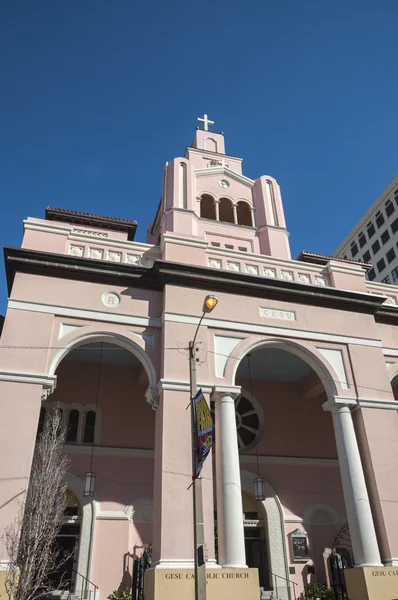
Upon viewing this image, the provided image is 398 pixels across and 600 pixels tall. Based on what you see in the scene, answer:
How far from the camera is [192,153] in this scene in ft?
82.0

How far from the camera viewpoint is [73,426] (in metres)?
17.5

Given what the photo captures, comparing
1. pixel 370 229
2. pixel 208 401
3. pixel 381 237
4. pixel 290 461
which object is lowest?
pixel 290 461

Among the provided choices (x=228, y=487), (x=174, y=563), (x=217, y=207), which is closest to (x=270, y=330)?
(x=228, y=487)

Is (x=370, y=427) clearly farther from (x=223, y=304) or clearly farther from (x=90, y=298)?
(x=90, y=298)

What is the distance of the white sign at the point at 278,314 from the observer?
1611cm

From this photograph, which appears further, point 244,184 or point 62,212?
point 244,184

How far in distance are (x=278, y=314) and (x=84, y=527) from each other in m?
9.04

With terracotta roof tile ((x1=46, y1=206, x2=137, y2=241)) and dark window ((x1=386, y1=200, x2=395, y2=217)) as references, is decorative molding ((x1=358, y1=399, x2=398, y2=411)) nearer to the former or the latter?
terracotta roof tile ((x1=46, y1=206, x2=137, y2=241))

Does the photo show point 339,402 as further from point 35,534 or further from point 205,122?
point 205,122

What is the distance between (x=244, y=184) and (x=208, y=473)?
15.2 meters

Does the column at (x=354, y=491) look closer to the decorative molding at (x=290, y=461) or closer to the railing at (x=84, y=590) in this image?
the decorative molding at (x=290, y=461)

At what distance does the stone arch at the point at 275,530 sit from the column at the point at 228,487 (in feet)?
16.2

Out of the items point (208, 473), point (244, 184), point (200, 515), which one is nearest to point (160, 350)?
point (208, 473)

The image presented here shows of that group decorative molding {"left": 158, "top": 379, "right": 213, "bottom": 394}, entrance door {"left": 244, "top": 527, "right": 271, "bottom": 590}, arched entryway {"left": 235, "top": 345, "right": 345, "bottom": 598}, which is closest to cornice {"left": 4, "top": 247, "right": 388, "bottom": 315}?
arched entryway {"left": 235, "top": 345, "right": 345, "bottom": 598}
